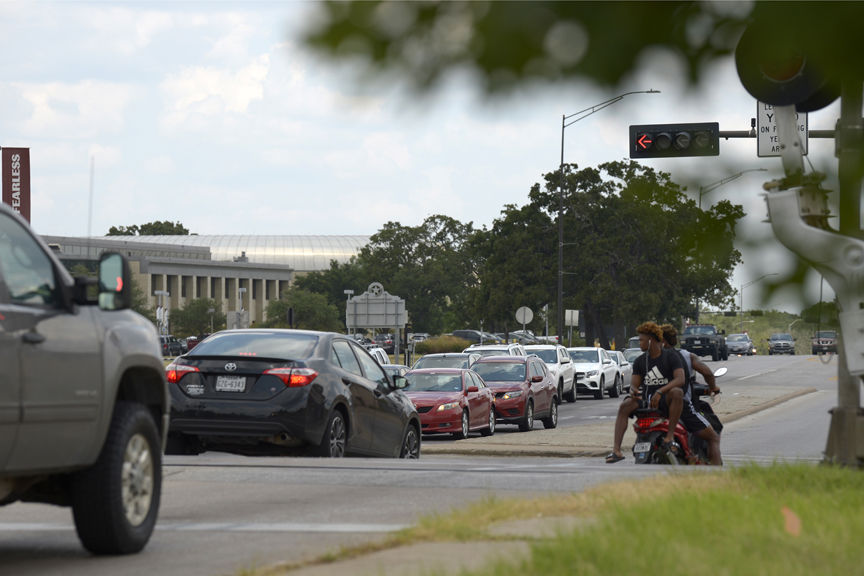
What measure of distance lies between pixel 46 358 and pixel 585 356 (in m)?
39.5

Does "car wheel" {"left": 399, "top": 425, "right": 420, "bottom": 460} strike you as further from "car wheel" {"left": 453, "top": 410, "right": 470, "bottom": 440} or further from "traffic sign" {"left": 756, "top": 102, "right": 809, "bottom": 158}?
"car wheel" {"left": 453, "top": 410, "right": 470, "bottom": 440}

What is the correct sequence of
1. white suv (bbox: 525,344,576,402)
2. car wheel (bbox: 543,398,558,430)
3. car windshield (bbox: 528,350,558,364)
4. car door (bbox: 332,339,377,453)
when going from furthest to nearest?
car windshield (bbox: 528,350,558,364), white suv (bbox: 525,344,576,402), car wheel (bbox: 543,398,558,430), car door (bbox: 332,339,377,453)

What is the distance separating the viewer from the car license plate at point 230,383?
14.9 meters

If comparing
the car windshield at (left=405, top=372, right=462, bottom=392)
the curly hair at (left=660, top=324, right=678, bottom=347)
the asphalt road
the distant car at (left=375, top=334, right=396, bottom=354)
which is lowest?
the asphalt road

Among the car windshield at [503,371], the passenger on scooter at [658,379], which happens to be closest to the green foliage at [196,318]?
the car windshield at [503,371]

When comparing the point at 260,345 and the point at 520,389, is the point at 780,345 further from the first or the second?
the point at 260,345

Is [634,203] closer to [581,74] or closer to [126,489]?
[581,74]

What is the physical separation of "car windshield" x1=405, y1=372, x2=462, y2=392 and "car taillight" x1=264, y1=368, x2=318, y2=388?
12.0 m

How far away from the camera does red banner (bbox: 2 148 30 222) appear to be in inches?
955

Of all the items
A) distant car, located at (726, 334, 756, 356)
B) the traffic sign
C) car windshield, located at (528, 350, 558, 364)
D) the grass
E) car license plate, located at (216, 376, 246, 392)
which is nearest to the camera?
A: the grass

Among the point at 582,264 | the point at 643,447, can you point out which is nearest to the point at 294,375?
the point at 643,447

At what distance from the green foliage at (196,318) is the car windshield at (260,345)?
11480cm

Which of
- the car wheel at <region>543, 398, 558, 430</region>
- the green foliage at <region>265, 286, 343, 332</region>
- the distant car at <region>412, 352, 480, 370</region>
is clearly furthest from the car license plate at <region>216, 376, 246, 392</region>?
the green foliage at <region>265, 286, 343, 332</region>

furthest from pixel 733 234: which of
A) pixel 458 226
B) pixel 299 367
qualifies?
pixel 458 226
